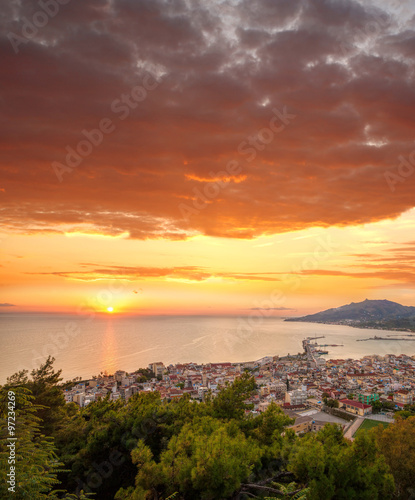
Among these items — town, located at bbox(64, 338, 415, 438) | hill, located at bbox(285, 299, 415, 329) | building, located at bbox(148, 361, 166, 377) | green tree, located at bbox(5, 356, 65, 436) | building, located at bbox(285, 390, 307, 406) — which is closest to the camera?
green tree, located at bbox(5, 356, 65, 436)

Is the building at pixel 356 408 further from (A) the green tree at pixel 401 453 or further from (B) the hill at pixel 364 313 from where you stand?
(B) the hill at pixel 364 313

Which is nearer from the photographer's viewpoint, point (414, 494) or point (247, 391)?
point (414, 494)

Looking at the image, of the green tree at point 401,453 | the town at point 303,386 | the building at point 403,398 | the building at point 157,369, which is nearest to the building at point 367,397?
the town at point 303,386

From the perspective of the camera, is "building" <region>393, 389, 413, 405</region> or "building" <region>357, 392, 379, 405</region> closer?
"building" <region>393, 389, 413, 405</region>

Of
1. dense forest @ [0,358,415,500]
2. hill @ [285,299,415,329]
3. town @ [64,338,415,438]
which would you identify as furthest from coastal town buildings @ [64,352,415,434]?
hill @ [285,299,415,329]

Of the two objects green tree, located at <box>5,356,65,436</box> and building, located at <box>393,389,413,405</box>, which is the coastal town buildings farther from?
green tree, located at <box>5,356,65,436</box>

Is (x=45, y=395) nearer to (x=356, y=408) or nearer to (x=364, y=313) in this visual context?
(x=356, y=408)

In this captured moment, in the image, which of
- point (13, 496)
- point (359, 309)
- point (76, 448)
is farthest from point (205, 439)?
point (359, 309)

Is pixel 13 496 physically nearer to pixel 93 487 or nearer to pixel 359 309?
pixel 93 487
